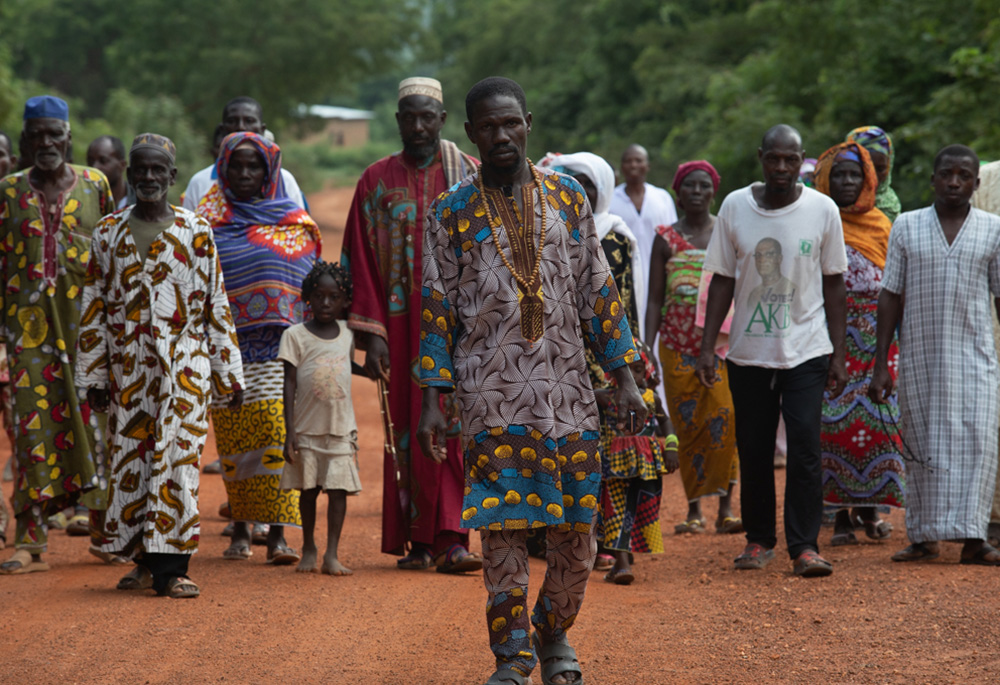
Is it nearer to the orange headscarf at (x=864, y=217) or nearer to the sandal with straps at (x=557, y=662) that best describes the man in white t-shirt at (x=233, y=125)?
the orange headscarf at (x=864, y=217)

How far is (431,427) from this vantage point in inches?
191

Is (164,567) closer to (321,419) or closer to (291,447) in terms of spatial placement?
(291,447)

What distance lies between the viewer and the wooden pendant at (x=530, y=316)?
4.82 m

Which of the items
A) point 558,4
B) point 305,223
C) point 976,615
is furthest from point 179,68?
point 976,615

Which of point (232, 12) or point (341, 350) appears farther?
point (232, 12)

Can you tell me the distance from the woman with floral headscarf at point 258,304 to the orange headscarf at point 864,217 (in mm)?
3366

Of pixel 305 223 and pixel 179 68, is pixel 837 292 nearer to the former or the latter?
pixel 305 223

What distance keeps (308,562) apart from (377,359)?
1.25 meters

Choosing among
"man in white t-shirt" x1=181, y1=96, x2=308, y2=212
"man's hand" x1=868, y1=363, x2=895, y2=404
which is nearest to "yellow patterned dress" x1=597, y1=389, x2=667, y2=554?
"man's hand" x1=868, y1=363, x2=895, y2=404

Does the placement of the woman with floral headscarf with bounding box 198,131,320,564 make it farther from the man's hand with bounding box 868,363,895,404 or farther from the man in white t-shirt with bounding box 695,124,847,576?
the man's hand with bounding box 868,363,895,404

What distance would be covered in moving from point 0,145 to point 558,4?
29.4 metres

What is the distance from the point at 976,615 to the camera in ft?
19.9

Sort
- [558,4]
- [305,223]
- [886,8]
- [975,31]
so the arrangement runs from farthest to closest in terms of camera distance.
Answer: [558,4]
[886,8]
[975,31]
[305,223]

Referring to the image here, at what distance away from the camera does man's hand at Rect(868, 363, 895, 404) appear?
748cm
